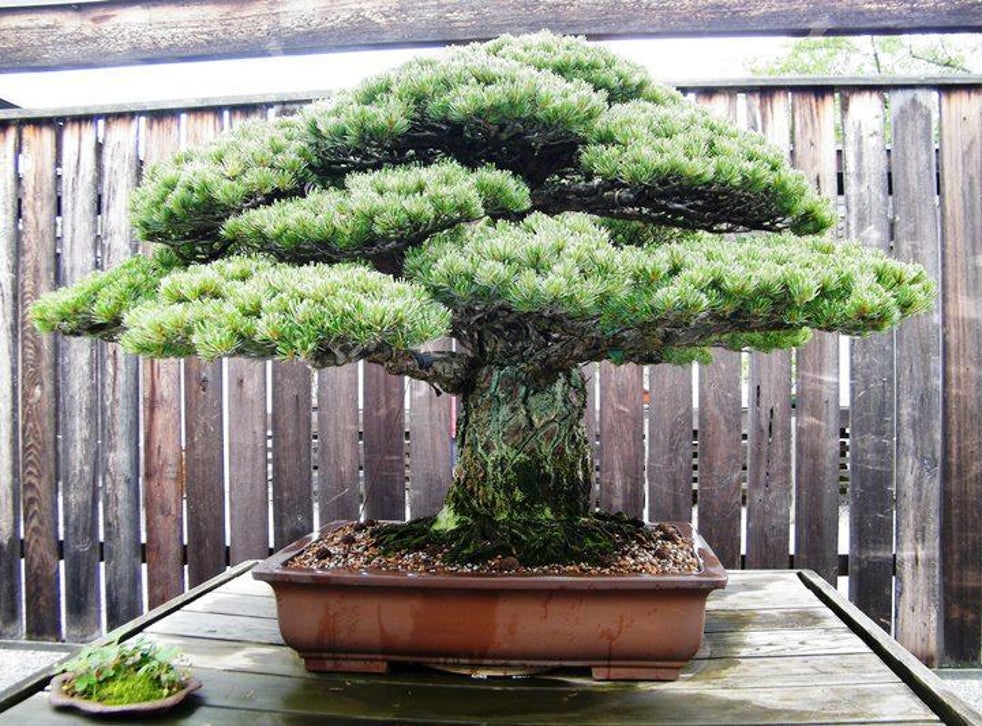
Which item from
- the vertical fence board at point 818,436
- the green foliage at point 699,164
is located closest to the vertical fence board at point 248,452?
the green foliage at point 699,164

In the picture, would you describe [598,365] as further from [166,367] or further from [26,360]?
[26,360]

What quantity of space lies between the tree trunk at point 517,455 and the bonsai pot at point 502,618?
198 mm

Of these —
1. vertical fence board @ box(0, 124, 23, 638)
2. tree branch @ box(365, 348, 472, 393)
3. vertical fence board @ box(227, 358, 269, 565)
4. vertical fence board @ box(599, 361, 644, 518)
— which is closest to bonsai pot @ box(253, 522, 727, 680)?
tree branch @ box(365, 348, 472, 393)

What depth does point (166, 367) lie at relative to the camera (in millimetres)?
2197

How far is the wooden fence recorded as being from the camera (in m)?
2.04

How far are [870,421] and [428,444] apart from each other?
46.7 inches

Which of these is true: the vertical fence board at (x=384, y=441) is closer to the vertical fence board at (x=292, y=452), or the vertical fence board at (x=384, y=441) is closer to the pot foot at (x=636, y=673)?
the vertical fence board at (x=292, y=452)

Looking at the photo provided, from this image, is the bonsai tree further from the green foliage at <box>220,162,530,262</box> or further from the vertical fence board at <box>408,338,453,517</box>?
the vertical fence board at <box>408,338,453,517</box>

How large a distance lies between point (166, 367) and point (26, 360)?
42 cm

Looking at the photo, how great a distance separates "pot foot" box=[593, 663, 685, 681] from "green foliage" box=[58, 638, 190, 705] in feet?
2.10

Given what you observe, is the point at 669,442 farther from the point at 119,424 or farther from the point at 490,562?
the point at 119,424

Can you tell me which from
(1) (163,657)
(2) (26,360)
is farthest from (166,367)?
(1) (163,657)

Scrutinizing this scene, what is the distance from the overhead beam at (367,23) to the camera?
1.99 metres

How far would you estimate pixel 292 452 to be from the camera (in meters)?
2.16
